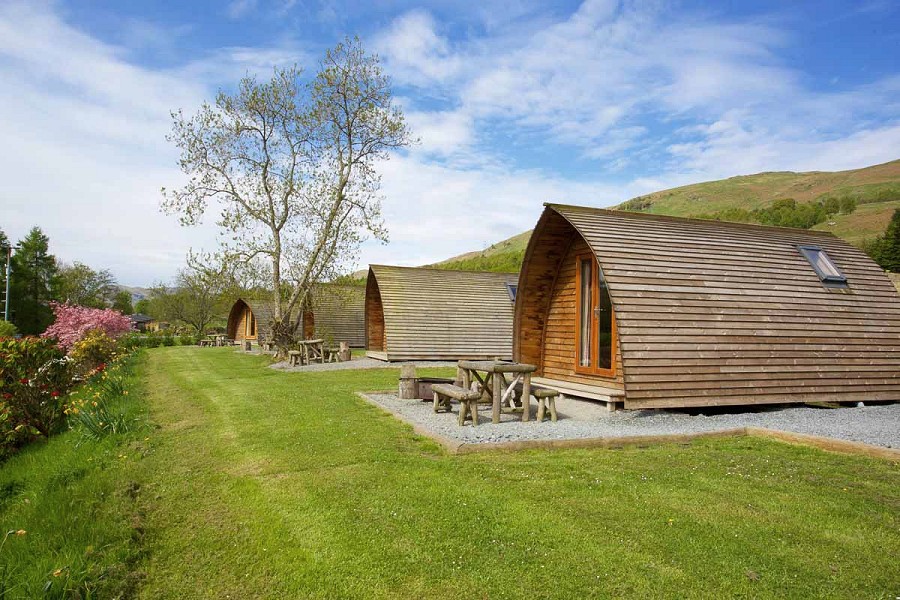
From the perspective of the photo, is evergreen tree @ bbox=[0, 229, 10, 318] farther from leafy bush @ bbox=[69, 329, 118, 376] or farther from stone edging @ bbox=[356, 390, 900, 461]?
stone edging @ bbox=[356, 390, 900, 461]

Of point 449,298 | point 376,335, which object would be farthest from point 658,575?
point 376,335

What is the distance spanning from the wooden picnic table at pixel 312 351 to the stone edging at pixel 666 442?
13.6 metres

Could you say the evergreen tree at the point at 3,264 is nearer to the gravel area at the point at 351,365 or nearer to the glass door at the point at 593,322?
the gravel area at the point at 351,365

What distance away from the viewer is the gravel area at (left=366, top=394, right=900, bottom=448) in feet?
24.3

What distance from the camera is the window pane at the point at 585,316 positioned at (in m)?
11.1

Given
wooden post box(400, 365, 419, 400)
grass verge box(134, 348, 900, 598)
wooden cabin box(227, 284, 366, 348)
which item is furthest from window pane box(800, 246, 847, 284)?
wooden cabin box(227, 284, 366, 348)

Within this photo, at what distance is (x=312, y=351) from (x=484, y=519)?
1830cm

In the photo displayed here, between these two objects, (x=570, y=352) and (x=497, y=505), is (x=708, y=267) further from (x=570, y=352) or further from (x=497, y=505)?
(x=497, y=505)

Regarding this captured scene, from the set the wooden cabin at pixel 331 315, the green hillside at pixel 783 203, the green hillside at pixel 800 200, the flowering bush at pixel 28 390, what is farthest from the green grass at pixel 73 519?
the green hillside at pixel 800 200

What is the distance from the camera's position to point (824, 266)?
11453 mm

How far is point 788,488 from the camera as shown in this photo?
16.9ft

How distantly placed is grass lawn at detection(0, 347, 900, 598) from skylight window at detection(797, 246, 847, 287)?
5632 millimetres

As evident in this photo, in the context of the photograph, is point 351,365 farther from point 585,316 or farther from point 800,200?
point 800,200

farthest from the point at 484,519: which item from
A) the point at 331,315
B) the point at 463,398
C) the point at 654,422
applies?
the point at 331,315
